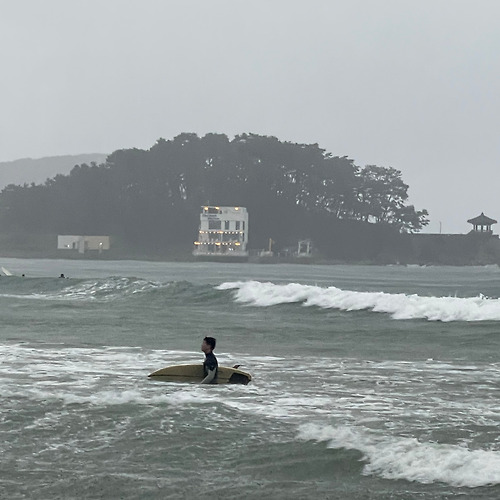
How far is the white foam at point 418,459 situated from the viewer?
12195 mm

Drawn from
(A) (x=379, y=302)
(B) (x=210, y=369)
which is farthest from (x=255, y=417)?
(A) (x=379, y=302)

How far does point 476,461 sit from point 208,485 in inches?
137

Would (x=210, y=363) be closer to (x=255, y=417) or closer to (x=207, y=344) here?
(x=207, y=344)

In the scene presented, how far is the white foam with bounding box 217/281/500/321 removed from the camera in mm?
41625

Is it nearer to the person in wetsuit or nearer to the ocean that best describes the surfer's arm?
the person in wetsuit

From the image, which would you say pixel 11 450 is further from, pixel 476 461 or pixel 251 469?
pixel 476 461

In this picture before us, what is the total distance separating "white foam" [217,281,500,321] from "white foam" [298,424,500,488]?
27600 millimetres

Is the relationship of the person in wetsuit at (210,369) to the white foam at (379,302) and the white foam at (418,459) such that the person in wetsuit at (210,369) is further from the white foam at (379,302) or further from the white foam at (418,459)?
the white foam at (379,302)

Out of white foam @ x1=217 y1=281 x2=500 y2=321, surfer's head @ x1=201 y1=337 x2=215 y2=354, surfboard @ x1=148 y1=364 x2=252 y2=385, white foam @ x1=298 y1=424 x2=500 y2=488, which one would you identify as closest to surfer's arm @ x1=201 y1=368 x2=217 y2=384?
surfboard @ x1=148 y1=364 x2=252 y2=385

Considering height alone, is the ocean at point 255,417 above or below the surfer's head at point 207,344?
below

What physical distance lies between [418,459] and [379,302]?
3448 centimetres

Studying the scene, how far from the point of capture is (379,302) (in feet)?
155

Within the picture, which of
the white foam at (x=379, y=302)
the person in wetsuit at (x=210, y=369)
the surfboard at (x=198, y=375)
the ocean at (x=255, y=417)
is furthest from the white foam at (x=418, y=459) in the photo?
the white foam at (x=379, y=302)

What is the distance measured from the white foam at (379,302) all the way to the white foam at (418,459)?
27.6m
